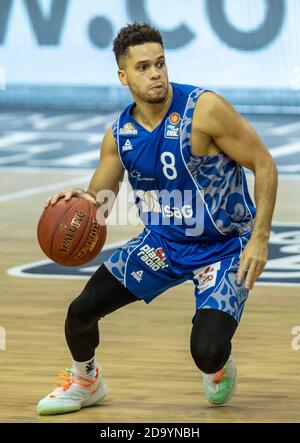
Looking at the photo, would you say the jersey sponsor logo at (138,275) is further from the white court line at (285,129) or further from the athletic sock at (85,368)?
the white court line at (285,129)

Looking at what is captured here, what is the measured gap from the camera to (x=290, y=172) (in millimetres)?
14086

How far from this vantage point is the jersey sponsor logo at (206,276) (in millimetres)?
5504

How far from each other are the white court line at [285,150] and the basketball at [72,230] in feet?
31.0

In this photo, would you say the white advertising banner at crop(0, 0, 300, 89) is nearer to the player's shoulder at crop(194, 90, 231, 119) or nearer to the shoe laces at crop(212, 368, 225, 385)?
the player's shoulder at crop(194, 90, 231, 119)

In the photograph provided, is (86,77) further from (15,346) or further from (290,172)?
(15,346)

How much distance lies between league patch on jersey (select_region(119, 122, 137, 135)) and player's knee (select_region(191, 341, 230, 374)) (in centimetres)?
100

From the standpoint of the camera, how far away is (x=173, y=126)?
5559 mm

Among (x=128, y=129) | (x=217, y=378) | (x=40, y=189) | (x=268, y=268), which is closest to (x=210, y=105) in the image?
(x=128, y=129)

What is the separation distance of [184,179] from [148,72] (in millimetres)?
489

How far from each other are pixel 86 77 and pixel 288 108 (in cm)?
274

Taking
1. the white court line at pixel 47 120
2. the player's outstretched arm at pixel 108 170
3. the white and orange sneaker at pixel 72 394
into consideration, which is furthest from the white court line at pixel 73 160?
the white and orange sneaker at pixel 72 394

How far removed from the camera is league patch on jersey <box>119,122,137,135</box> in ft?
18.6
